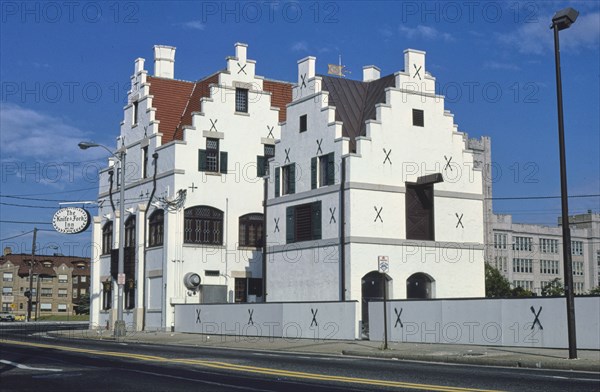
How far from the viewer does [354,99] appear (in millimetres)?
43906

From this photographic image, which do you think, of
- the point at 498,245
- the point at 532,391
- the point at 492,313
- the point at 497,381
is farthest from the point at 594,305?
the point at 498,245

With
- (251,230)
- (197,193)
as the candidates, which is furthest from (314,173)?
(251,230)

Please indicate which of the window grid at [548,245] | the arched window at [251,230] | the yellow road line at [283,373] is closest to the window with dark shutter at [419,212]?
the arched window at [251,230]

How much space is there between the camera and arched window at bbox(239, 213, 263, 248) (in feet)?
161

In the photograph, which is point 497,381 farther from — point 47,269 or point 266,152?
point 47,269

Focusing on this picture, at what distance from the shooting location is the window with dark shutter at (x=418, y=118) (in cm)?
4081

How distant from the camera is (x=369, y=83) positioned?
4509 centimetres

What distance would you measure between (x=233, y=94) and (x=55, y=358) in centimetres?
2868

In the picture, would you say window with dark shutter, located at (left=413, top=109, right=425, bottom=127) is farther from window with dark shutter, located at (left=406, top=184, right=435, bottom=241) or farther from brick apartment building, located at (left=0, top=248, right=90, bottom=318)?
brick apartment building, located at (left=0, top=248, right=90, bottom=318)

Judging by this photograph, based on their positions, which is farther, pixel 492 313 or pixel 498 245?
pixel 498 245

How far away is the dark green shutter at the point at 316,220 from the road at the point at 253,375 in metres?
16.8

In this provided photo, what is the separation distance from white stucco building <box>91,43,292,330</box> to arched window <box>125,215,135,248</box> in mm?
69

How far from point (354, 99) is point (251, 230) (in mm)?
10702

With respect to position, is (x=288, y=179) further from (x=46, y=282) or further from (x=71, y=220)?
(x=46, y=282)
